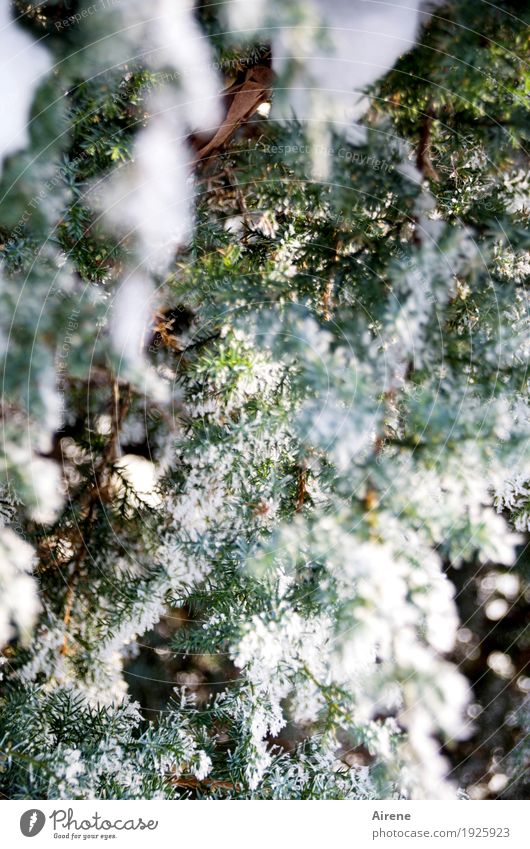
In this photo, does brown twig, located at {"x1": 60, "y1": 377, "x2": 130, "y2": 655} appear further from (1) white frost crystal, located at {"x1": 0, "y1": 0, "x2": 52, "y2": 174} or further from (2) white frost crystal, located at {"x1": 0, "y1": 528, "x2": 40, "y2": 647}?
(1) white frost crystal, located at {"x1": 0, "y1": 0, "x2": 52, "y2": 174}

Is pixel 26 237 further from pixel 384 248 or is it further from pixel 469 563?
pixel 469 563

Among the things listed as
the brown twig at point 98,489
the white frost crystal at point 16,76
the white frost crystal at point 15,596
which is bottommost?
the white frost crystal at point 15,596

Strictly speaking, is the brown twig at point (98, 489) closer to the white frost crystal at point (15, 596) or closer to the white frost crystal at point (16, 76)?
the white frost crystal at point (15, 596)

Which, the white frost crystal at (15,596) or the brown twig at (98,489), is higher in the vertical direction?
the brown twig at (98,489)

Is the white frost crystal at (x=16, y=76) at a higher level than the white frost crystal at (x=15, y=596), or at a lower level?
higher

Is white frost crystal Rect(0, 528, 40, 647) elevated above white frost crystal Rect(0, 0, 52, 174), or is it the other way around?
white frost crystal Rect(0, 0, 52, 174)

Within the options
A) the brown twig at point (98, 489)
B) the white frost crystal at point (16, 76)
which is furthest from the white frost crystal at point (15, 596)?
the white frost crystal at point (16, 76)

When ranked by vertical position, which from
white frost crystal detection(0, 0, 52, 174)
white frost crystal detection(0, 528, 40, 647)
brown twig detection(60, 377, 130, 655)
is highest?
white frost crystal detection(0, 0, 52, 174)

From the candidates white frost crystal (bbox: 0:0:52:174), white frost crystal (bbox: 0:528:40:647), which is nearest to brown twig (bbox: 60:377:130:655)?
white frost crystal (bbox: 0:528:40:647)

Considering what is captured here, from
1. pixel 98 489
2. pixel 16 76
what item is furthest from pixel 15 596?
pixel 16 76

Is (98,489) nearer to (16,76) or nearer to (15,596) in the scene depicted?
(15,596)

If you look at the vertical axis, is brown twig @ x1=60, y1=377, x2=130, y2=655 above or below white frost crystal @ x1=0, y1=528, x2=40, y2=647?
above

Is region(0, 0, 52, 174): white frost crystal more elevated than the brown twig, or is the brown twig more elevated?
region(0, 0, 52, 174): white frost crystal
